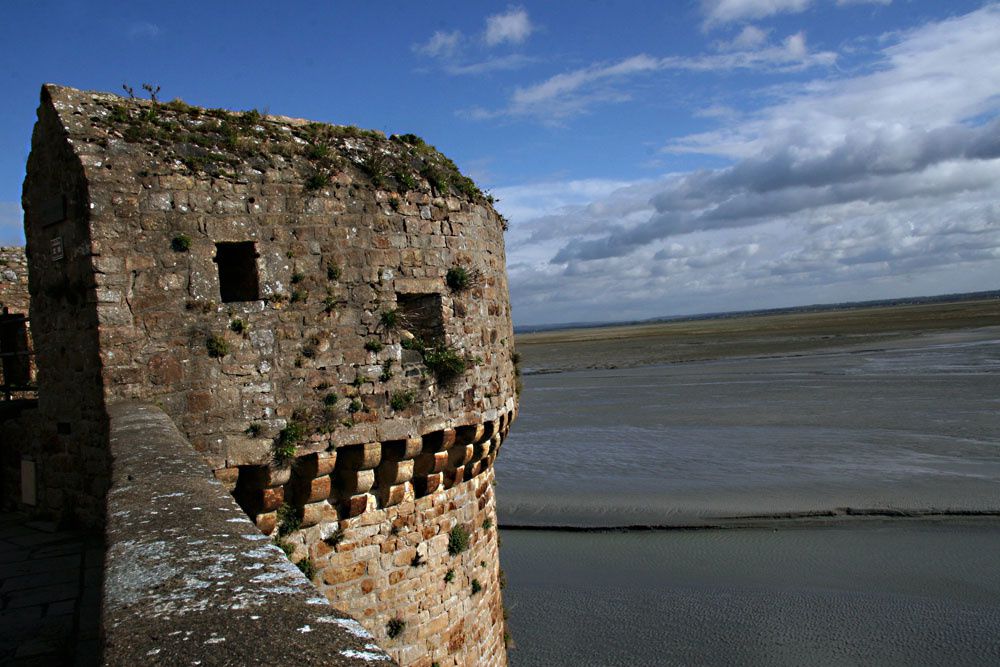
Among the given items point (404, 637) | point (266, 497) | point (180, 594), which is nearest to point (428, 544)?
point (404, 637)

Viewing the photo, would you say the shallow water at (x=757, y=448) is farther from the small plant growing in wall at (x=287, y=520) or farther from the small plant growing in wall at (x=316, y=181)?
the small plant growing in wall at (x=316, y=181)

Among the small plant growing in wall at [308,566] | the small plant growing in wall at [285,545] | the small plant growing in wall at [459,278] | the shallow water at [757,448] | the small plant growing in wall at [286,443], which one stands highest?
the small plant growing in wall at [459,278]

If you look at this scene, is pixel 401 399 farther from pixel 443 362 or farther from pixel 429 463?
pixel 429 463

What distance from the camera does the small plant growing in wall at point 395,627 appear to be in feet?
21.5

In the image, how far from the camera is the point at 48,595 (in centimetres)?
504

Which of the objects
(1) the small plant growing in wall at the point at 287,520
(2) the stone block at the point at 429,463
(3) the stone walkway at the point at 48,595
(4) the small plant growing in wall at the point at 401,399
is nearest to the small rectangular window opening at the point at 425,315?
(4) the small plant growing in wall at the point at 401,399

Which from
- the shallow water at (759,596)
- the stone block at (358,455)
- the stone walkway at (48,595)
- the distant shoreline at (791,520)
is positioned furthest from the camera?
the distant shoreline at (791,520)

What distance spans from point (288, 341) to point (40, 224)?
90.5 inches

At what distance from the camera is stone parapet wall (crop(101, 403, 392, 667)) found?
191 cm

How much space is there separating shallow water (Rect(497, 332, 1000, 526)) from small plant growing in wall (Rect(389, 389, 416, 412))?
11.0 m

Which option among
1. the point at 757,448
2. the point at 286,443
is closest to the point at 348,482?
the point at 286,443

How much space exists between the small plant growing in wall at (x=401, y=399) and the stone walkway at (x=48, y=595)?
2545 millimetres

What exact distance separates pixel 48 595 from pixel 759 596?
36.5ft

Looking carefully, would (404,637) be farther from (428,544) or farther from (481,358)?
(481,358)
